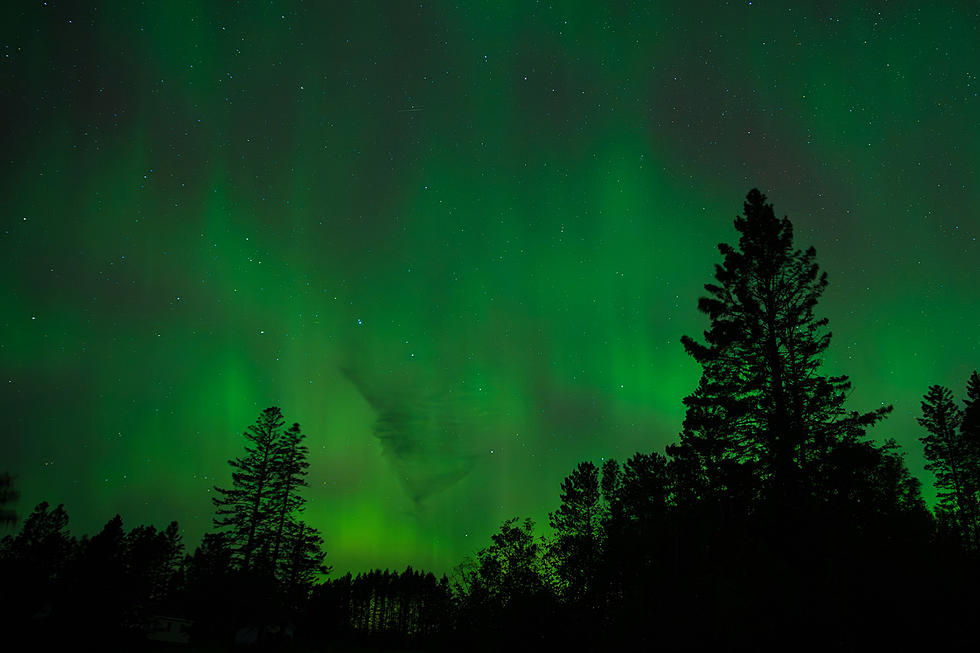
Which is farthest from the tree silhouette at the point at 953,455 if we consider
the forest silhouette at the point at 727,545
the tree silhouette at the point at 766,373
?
the tree silhouette at the point at 766,373

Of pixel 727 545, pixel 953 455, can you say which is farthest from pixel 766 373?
pixel 953 455

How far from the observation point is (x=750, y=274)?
72.6 ft

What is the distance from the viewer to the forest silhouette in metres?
11.2

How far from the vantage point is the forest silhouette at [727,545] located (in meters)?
11.2

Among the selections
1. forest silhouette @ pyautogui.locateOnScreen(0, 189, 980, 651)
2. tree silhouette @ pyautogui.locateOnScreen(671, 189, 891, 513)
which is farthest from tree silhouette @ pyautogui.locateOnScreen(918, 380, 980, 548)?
tree silhouette @ pyautogui.locateOnScreen(671, 189, 891, 513)

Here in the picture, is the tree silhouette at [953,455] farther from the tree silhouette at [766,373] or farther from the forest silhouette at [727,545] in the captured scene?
the tree silhouette at [766,373]

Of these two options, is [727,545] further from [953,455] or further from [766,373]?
[953,455]

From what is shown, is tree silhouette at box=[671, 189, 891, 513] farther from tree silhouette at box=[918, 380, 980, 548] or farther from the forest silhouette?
tree silhouette at box=[918, 380, 980, 548]

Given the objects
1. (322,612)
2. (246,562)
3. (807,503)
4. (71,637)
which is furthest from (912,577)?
(322,612)

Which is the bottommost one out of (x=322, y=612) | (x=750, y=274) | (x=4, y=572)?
(x=322, y=612)

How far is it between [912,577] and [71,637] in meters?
44.5

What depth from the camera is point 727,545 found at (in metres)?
16.7

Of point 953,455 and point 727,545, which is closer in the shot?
point 727,545

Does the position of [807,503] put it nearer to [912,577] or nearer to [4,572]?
[912,577]
